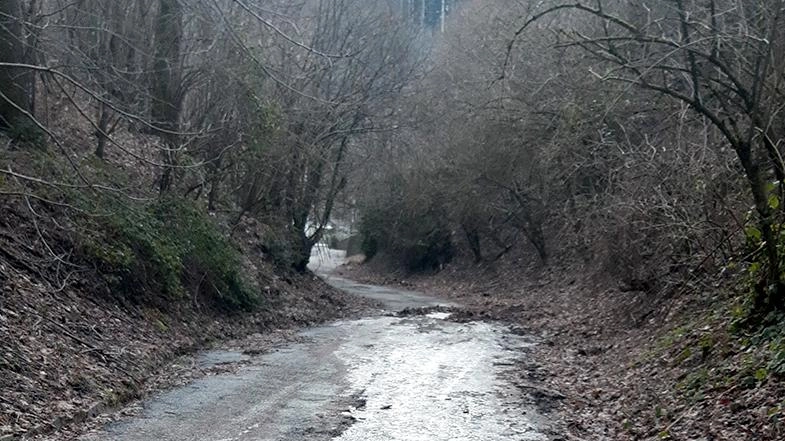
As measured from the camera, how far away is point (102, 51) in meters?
19.3

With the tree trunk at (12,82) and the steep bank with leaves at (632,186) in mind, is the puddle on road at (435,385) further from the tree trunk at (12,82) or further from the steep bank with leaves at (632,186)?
the tree trunk at (12,82)

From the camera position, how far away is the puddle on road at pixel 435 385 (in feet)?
33.4

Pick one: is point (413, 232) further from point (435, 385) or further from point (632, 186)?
point (435, 385)

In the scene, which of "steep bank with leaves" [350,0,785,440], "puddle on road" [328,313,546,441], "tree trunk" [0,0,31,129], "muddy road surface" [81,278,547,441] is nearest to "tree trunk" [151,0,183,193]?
"tree trunk" [0,0,31,129]

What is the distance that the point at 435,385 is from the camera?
13.2 metres

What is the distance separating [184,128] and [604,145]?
383 inches

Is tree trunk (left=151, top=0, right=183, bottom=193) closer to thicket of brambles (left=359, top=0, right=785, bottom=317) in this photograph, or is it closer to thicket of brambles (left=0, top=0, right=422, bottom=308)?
thicket of brambles (left=0, top=0, right=422, bottom=308)

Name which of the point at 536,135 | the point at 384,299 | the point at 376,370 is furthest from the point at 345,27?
the point at 376,370

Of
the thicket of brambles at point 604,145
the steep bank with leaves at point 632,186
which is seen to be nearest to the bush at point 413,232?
the thicket of brambles at point 604,145

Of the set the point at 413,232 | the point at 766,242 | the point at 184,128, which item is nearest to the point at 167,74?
the point at 184,128

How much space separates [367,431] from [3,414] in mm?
3887

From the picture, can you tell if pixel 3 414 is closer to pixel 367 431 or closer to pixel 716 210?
pixel 367 431

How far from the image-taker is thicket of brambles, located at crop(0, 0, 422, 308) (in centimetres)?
1444

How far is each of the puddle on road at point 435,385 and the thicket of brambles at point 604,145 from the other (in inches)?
136
